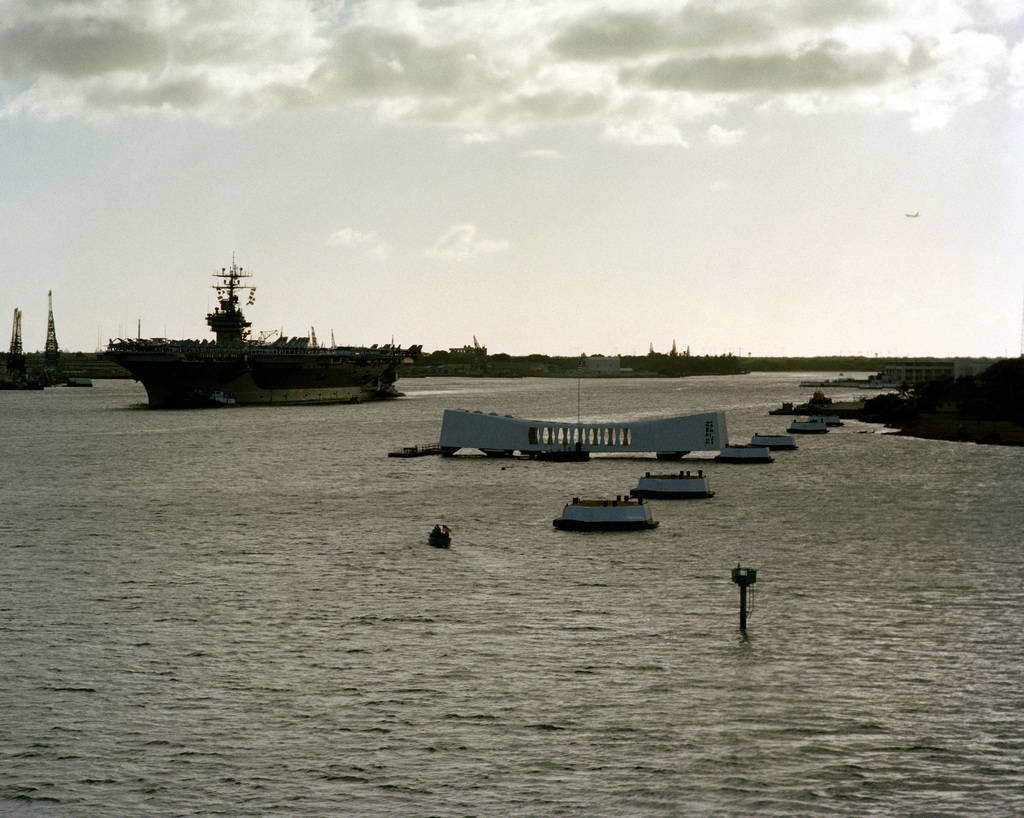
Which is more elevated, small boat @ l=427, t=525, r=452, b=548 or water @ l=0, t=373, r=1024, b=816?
small boat @ l=427, t=525, r=452, b=548

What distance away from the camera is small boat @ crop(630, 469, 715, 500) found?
80.9 m

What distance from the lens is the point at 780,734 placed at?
3048 centimetres

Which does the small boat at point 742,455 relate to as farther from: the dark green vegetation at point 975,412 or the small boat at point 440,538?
the small boat at point 440,538

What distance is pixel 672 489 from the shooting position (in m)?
81.4

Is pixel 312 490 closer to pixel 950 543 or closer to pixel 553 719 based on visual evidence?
pixel 950 543

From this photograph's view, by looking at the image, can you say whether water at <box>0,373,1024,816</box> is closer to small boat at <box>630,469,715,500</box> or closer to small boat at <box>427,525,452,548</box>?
small boat at <box>427,525,452,548</box>

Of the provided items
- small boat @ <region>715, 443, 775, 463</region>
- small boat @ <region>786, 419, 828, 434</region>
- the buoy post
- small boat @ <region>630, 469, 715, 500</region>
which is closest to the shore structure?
small boat @ <region>715, 443, 775, 463</region>

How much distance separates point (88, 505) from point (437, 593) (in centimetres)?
4185

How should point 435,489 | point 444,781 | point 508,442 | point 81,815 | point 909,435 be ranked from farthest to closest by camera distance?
point 909,435 < point 508,442 < point 435,489 < point 444,781 < point 81,815

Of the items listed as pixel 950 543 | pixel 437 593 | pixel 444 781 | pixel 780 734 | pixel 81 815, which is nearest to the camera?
pixel 81 815

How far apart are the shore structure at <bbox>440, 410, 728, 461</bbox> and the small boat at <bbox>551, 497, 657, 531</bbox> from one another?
41947mm

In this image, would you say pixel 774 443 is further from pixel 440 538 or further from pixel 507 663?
pixel 507 663

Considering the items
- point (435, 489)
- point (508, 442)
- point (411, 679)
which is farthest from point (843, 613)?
point (508, 442)

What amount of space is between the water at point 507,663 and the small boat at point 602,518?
57.7 inches
